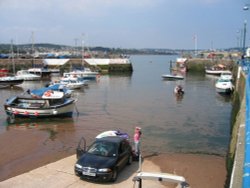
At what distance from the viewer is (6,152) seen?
19.0 meters

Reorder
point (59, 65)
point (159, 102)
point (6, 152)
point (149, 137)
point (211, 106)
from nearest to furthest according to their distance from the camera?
point (6, 152) → point (149, 137) → point (211, 106) → point (159, 102) → point (59, 65)

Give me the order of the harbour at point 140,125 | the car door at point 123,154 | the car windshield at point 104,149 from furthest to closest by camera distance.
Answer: the harbour at point 140,125
the car door at point 123,154
the car windshield at point 104,149

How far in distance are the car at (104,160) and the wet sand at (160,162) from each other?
7.86ft

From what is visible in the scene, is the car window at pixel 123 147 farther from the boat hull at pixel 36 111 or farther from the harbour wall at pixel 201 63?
the harbour wall at pixel 201 63

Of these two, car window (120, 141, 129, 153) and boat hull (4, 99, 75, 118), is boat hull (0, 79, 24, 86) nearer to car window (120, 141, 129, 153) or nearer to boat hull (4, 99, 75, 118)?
boat hull (4, 99, 75, 118)

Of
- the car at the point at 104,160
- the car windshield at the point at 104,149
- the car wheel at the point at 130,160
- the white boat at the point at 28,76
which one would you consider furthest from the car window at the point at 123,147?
the white boat at the point at 28,76

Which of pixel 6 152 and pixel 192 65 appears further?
pixel 192 65

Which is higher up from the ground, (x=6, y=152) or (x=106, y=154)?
(x=106, y=154)

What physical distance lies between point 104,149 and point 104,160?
0.76 metres

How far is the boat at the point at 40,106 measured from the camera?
27.3 metres

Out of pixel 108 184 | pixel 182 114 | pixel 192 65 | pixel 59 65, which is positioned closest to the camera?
pixel 108 184

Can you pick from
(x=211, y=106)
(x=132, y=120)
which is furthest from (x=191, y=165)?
(x=211, y=106)

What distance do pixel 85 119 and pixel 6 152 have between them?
10.6 metres

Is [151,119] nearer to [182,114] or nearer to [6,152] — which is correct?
[182,114]
